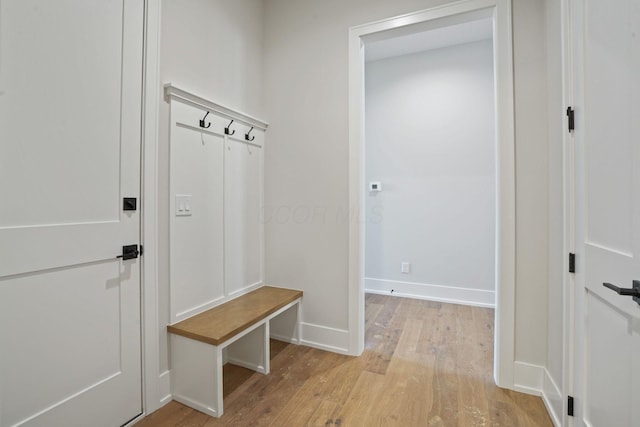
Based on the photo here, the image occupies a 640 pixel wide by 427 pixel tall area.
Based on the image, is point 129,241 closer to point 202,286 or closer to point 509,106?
point 202,286

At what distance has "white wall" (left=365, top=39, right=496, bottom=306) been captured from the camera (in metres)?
3.26

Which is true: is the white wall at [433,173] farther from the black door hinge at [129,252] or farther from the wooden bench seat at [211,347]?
the black door hinge at [129,252]

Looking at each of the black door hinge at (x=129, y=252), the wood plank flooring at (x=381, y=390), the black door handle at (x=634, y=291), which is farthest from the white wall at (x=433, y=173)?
the black door hinge at (x=129, y=252)

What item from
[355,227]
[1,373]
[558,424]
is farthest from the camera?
[355,227]

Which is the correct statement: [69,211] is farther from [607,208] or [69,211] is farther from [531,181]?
[531,181]

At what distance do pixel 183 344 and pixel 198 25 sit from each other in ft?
6.97

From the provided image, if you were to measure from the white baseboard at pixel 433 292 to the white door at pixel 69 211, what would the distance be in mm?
2935

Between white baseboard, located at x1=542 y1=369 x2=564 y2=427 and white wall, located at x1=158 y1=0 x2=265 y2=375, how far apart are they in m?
2.23

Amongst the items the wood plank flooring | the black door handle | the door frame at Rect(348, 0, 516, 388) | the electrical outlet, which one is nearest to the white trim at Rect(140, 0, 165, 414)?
the wood plank flooring

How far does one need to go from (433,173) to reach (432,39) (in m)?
1.61

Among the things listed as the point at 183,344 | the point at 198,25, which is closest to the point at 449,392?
the point at 183,344

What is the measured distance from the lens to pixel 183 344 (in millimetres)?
1642

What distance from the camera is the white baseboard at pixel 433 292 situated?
3.26 meters

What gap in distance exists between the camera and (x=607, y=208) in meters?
1.02
